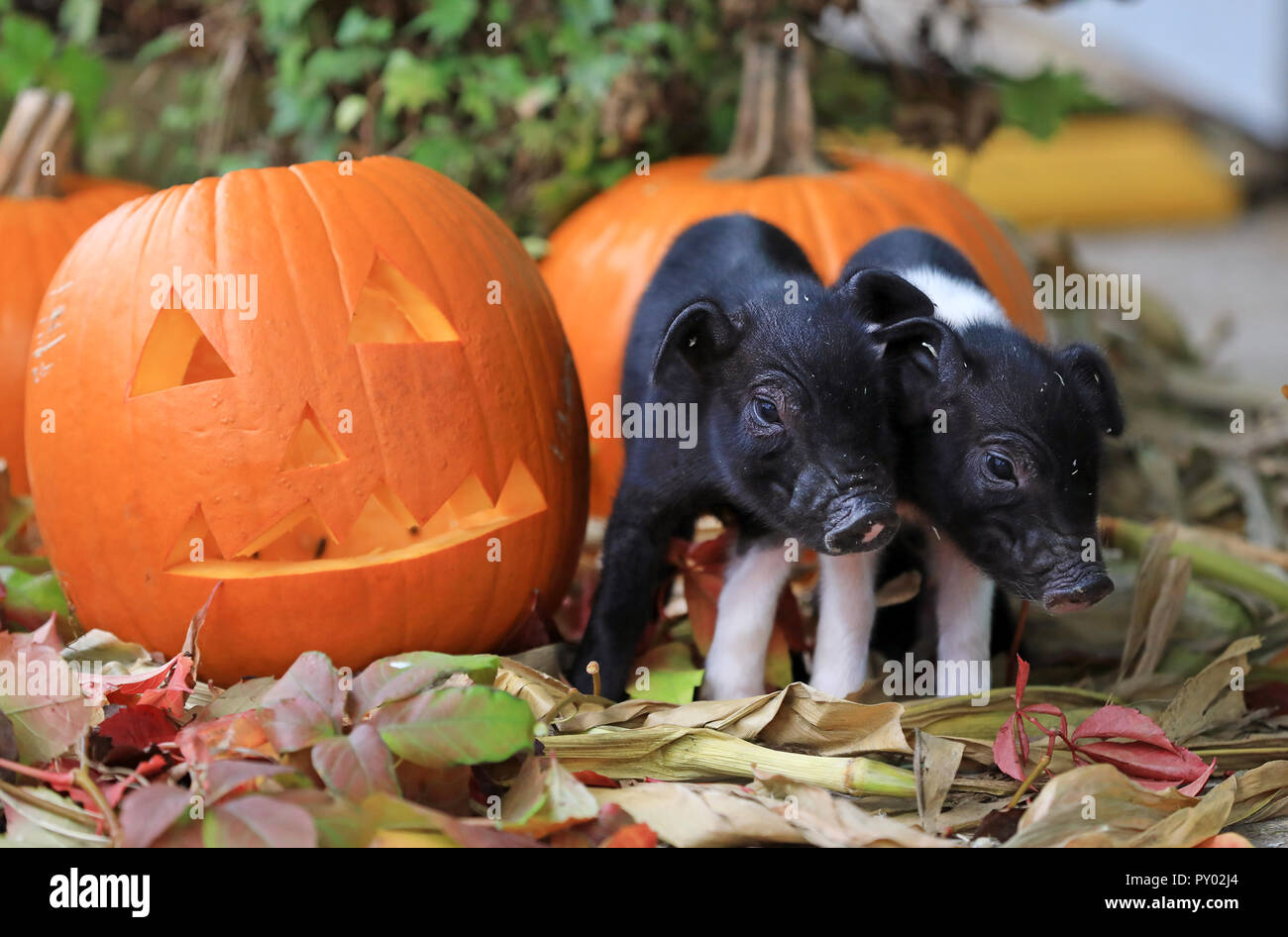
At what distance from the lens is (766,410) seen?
213cm

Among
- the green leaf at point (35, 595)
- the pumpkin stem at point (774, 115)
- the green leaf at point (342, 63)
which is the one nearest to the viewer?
the green leaf at point (35, 595)

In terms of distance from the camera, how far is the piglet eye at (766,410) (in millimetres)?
2113

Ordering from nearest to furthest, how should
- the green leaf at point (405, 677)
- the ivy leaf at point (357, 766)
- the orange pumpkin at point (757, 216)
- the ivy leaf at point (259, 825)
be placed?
1. the ivy leaf at point (259, 825)
2. the ivy leaf at point (357, 766)
3. the green leaf at point (405, 677)
4. the orange pumpkin at point (757, 216)

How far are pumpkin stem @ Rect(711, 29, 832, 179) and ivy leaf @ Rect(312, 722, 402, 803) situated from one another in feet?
7.14

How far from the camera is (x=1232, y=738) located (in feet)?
7.42

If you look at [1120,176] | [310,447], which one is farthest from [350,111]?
[1120,176]

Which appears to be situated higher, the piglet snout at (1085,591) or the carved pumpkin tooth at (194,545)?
the carved pumpkin tooth at (194,545)

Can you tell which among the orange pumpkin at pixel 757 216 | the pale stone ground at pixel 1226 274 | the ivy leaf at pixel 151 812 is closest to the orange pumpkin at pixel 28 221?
the orange pumpkin at pixel 757 216

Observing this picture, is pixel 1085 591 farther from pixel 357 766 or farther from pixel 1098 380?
pixel 357 766

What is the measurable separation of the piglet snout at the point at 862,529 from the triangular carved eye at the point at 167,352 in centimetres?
117

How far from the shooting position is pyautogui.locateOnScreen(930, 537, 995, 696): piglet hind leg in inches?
92.4

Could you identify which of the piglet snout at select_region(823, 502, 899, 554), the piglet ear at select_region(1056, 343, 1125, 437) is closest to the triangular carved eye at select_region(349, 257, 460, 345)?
the piglet snout at select_region(823, 502, 899, 554)

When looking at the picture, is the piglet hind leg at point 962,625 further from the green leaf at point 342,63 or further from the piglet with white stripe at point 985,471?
the green leaf at point 342,63
